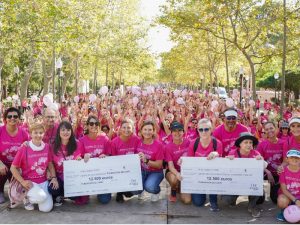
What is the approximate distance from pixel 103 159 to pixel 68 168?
0.59 meters

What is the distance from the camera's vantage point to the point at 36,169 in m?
6.21

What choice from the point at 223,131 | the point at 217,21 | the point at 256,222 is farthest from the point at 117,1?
the point at 256,222

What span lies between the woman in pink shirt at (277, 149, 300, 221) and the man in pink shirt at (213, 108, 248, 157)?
133 centimetres

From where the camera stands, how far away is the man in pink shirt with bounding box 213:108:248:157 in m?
7.06

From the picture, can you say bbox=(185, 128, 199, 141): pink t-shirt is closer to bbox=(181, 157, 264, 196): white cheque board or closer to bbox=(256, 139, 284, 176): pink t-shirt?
bbox=(256, 139, 284, 176): pink t-shirt

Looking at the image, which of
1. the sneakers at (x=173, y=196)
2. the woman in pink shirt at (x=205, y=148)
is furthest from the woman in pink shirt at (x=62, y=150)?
the woman in pink shirt at (x=205, y=148)

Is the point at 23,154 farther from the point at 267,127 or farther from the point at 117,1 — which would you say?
the point at 117,1

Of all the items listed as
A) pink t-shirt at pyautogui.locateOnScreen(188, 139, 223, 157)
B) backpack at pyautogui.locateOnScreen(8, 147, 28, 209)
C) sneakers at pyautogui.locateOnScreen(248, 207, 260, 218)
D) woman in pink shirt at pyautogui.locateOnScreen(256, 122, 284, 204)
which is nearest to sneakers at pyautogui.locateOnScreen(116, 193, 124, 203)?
pink t-shirt at pyautogui.locateOnScreen(188, 139, 223, 157)

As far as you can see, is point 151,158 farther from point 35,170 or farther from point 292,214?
point 292,214

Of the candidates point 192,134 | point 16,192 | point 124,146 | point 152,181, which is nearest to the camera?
point 16,192

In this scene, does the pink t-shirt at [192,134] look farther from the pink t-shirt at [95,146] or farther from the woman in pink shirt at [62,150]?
the woman in pink shirt at [62,150]

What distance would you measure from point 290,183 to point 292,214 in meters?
0.48

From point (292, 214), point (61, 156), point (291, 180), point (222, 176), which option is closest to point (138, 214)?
point (222, 176)

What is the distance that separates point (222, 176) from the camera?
6.30 meters
